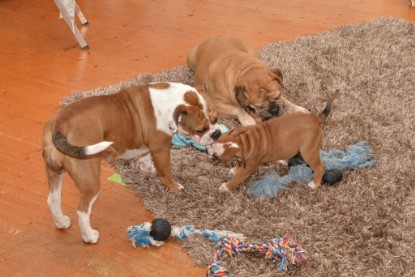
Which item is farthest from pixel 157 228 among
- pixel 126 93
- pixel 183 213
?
pixel 126 93

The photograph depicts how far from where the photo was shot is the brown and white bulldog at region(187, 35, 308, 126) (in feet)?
14.0

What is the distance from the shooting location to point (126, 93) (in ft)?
11.2

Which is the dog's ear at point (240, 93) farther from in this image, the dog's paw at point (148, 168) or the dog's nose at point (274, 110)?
the dog's paw at point (148, 168)

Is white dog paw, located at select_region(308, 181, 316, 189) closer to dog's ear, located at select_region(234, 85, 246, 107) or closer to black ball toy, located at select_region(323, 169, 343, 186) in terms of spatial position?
black ball toy, located at select_region(323, 169, 343, 186)

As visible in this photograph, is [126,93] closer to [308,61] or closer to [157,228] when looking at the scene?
[157,228]

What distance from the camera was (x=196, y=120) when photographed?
3.38 metres

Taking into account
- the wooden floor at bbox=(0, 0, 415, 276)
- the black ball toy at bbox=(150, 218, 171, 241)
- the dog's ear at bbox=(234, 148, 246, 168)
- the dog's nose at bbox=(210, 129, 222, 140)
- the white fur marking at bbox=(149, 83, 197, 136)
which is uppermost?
the white fur marking at bbox=(149, 83, 197, 136)

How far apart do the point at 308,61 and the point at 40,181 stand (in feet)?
10.0

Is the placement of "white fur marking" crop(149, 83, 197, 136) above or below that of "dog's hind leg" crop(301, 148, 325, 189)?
above

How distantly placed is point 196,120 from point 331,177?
3.27 feet

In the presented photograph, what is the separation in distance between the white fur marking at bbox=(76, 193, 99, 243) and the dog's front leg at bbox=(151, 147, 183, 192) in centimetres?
56

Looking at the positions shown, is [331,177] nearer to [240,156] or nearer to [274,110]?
[240,156]

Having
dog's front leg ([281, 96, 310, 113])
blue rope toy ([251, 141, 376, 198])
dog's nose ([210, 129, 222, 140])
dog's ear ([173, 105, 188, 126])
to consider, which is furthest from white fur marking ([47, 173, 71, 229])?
dog's front leg ([281, 96, 310, 113])

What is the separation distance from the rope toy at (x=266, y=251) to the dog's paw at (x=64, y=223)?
98cm
